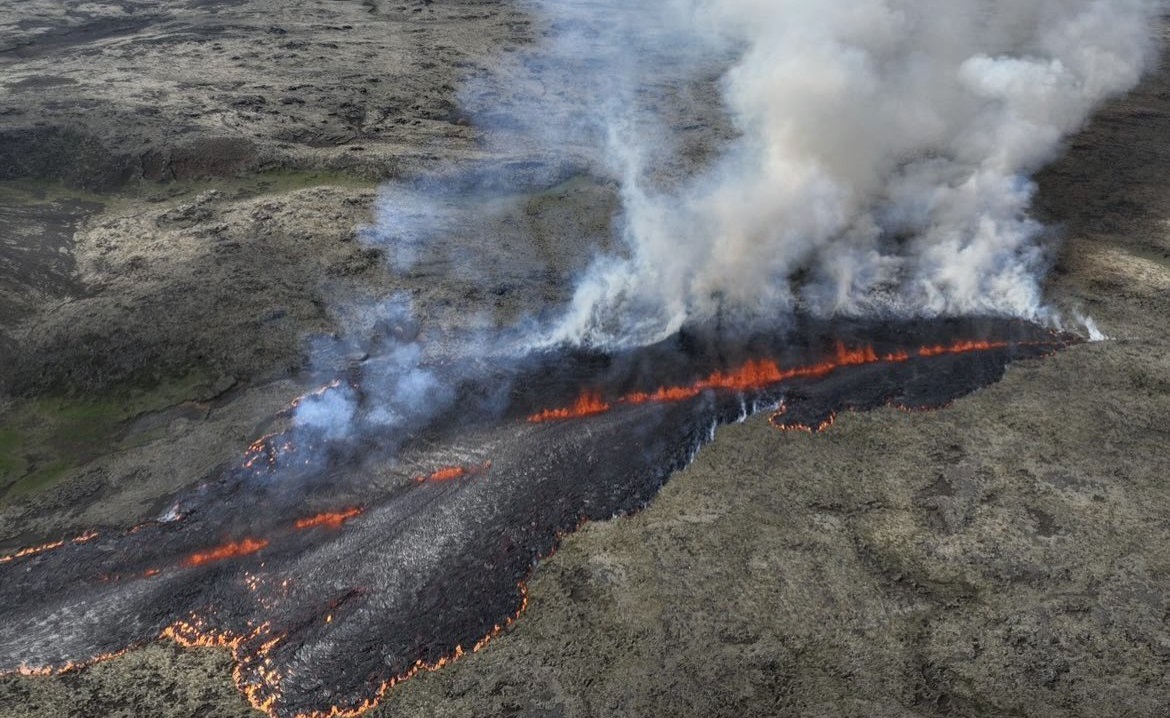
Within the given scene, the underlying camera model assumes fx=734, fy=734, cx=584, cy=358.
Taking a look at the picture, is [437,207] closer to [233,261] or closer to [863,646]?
[233,261]

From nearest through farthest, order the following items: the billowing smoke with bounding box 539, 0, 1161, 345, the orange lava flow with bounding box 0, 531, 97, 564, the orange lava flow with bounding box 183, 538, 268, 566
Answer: the orange lava flow with bounding box 183, 538, 268, 566 → the orange lava flow with bounding box 0, 531, 97, 564 → the billowing smoke with bounding box 539, 0, 1161, 345

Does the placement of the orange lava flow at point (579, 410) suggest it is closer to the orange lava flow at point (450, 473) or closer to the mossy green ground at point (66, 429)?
the orange lava flow at point (450, 473)

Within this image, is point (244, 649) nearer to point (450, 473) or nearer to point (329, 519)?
point (329, 519)

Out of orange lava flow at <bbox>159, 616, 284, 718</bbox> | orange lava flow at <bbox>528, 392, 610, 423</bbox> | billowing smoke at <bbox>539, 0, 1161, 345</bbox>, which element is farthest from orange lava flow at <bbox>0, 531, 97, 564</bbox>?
billowing smoke at <bbox>539, 0, 1161, 345</bbox>

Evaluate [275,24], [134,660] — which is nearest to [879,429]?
[134,660]

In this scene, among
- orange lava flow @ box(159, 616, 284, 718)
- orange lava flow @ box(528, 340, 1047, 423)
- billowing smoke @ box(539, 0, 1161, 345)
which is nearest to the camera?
orange lava flow @ box(159, 616, 284, 718)

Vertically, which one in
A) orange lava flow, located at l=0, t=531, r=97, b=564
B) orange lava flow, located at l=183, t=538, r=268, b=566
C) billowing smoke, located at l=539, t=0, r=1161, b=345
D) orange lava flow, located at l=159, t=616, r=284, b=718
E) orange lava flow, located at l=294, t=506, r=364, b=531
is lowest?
orange lava flow, located at l=159, t=616, r=284, b=718

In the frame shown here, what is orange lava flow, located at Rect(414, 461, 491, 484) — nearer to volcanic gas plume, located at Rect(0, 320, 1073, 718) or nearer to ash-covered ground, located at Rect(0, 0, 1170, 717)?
volcanic gas plume, located at Rect(0, 320, 1073, 718)

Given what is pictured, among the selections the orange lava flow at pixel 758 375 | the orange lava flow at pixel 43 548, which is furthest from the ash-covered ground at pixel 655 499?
the orange lava flow at pixel 758 375
